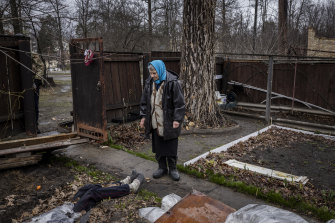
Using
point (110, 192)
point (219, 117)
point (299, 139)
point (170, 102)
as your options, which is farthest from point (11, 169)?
point (299, 139)

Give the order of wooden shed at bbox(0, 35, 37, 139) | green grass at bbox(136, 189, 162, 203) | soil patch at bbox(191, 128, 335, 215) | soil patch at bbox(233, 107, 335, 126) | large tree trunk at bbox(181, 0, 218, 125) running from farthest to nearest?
soil patch at bbox(233, 107, 335, 126)
large tree trunk at bbox(181, 0, 218, 125)
wooden shed at bbox(0, 35, 37, 139)
soil patch at bbox(191, 128, 335, 215)
green grass at bbox(136, 189, 162, 203)

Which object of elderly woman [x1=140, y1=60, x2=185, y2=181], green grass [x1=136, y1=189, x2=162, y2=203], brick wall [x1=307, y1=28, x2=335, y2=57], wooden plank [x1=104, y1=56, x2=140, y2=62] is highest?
brick wall [x1=307, y1=28, x2=335, y2=57]

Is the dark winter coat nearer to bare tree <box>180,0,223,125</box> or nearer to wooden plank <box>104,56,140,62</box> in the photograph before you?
bare tree <box>180,0,223,125</box>

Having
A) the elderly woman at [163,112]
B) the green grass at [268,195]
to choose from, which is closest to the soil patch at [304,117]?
the green grass at [268,195]

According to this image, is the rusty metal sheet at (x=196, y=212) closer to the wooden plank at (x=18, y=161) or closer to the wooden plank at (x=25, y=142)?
the wooden plank at (x=18, y=161)

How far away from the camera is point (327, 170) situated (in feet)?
17.2

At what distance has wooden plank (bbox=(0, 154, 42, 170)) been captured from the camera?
494 cm

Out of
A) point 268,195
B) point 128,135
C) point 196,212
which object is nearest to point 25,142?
point 128,135

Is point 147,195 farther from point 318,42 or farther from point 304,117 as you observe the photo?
point 318,42

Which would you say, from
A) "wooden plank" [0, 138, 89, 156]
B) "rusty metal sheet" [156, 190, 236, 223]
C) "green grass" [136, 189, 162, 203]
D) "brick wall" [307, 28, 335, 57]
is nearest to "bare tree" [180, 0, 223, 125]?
"wooden plank" [0, 138, 89, 156]

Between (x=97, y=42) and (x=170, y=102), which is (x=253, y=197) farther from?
(x=97, y=42)

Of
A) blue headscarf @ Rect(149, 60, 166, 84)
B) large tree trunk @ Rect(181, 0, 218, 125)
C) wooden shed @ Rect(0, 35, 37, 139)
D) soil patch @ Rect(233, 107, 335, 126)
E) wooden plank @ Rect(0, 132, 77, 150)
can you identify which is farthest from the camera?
soil patch @ Rect(233, 107, 335, 126)

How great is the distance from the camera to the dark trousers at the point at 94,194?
3.72 meters

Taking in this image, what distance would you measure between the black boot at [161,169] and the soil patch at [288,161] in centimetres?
60
